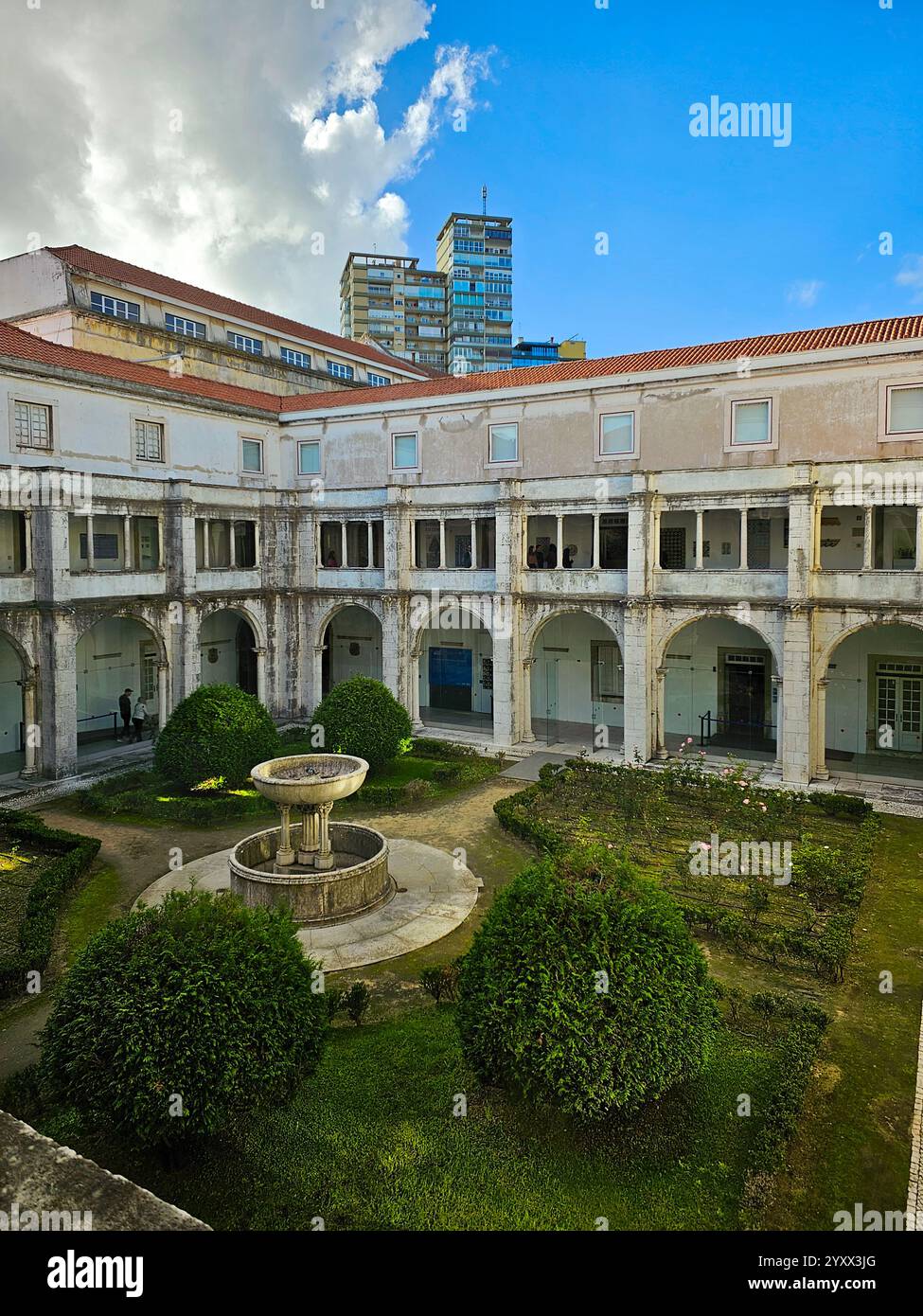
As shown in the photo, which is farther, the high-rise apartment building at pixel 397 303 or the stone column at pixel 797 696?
the high-rise apartment building at pixel 397 303

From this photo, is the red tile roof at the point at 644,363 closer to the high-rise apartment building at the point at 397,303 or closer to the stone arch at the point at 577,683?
the stone arch at the point at 577,683

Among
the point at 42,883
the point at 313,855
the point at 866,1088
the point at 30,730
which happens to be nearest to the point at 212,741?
the point at 30,730

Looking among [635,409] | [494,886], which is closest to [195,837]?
[494,886]

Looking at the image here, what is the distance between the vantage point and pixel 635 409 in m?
27.0

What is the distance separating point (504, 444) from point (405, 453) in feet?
12.8

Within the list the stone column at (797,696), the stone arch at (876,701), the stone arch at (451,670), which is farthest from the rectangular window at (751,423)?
the stone arch at (451,670)

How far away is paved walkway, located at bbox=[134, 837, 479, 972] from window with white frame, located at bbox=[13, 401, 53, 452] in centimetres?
1373

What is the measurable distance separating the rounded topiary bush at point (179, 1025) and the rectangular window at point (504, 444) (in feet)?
75.3

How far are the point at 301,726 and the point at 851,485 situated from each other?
61.8 ft

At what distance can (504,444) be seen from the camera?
96.6 feet

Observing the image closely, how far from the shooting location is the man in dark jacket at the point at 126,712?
28.6 m

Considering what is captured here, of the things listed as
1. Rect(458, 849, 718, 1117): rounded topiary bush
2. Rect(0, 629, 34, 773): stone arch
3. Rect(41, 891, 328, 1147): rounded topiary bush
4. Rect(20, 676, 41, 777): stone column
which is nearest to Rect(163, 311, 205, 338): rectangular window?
Rect(0, 629, 34, 773): stone arch
